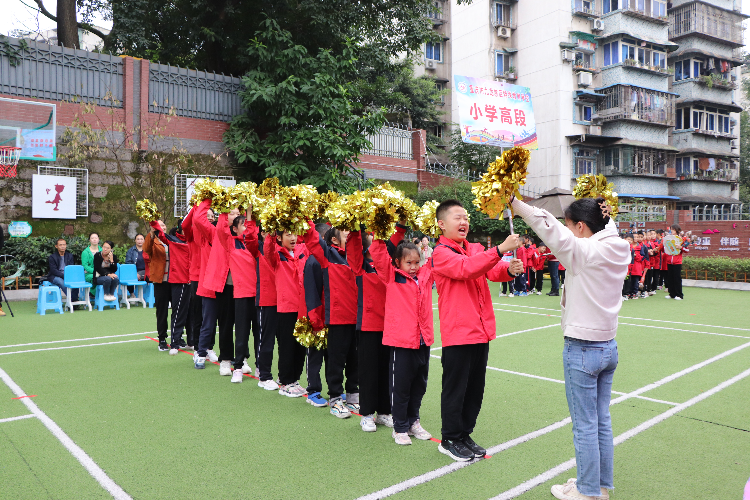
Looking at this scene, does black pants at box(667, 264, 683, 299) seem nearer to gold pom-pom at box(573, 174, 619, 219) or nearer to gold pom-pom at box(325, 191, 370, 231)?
gold pom-pom at box(573, 174, 619, 219)

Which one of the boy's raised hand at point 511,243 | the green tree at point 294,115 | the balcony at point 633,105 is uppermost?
the balcony at point 633,105

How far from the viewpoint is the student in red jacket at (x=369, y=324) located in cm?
471

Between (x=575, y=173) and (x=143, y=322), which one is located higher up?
(x=575, y=173)

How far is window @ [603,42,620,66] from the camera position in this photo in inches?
1244

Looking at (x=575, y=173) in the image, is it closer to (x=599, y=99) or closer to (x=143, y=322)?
(x=599, y=99)

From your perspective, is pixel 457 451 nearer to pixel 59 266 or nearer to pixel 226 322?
pixel 226 322

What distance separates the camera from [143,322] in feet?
34.5

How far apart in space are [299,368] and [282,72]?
11322 mm

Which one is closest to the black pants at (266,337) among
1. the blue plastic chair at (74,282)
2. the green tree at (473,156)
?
the blue plastic chair at (74,282)

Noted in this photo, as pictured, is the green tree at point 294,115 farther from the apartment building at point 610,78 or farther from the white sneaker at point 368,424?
the apartment building at point 610,78

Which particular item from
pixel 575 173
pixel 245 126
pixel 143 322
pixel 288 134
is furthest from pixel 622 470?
pixel 575 173

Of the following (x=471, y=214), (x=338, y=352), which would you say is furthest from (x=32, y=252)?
(x=471, y=214)

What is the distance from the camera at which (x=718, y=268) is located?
18703 mm

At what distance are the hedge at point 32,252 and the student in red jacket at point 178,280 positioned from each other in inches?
248
